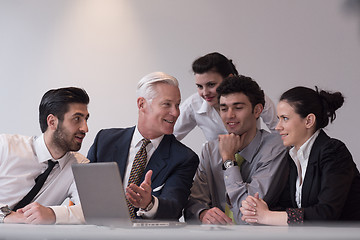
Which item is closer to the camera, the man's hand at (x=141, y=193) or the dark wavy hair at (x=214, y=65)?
the man's hand at (x=141, y=193)

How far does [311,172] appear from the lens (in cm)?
241

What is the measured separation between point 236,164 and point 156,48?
7.33ft

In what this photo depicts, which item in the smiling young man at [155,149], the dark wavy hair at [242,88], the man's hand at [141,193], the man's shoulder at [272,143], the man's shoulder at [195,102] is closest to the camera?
the man's hand at [141,193]

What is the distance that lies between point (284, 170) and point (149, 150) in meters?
0.73

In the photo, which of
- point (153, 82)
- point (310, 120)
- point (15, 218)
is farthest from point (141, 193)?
point (310, 120)

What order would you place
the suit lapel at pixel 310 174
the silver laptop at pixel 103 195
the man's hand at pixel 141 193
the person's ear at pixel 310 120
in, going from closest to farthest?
the silver laptop at pixel 103 195, the man's hand at pixel 141 193, the suit lapel at pixel 310 174, the person's ear at pixel 310 120

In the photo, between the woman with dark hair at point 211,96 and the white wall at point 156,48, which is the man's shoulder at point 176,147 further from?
the white wall at point 156,48

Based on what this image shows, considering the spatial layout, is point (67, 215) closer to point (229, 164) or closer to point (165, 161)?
point (165, 161)

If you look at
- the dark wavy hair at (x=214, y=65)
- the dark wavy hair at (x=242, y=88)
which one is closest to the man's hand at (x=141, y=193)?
the dark wavy hair at (x=242, y=88)

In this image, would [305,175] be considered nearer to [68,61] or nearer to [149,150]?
[149,150]

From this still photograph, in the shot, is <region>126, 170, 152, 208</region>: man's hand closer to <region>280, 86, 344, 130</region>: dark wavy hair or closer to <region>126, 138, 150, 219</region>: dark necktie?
<region>126, 138, 150, 219</region>: dark necktie

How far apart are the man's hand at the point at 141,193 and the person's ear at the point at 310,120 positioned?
86cm

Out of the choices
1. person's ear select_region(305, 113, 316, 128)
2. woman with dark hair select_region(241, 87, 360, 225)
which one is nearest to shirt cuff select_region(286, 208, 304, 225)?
woman with dark hair select_region(241, 87, 360, 225)

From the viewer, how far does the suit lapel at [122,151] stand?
107 inches
